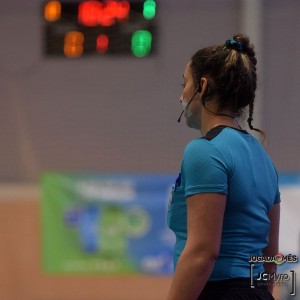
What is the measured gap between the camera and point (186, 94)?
1641mm

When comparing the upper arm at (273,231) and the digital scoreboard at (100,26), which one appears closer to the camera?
the upper arm at (273,231)

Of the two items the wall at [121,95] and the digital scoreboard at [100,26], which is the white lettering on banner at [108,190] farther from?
the digital scoreboard at [100,26]

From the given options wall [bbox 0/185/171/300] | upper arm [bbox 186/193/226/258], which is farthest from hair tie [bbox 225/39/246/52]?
wall [bbox 0/185/171/300]

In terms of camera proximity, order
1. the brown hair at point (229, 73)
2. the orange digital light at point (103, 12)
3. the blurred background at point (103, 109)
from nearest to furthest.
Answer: the brown hair at point (229, 73), the orange digital light at point (103, 12), the blurred background at point (103, 109)

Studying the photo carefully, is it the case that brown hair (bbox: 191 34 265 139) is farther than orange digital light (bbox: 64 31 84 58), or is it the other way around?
orange digital light (bbox: 64 31 84 58)

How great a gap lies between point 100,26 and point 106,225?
4.43ft

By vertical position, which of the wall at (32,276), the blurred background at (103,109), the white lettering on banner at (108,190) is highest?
the blurred background at (103,109)

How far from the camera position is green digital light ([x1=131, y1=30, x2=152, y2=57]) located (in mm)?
4816

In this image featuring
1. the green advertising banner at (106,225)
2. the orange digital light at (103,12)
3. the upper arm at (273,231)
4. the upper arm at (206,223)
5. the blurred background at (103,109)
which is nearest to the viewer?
the upper arm at (206,223)

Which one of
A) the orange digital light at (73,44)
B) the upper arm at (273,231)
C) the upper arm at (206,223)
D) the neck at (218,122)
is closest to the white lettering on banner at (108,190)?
the orange digital light at (73,44)

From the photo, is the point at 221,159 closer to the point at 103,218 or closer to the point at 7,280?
the point at 103,218

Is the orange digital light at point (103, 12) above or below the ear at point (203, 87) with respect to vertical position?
above

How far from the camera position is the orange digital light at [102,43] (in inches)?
190

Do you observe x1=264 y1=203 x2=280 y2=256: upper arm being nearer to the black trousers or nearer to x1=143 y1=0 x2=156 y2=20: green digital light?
the black trousers
